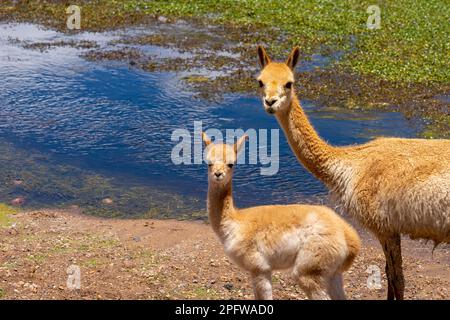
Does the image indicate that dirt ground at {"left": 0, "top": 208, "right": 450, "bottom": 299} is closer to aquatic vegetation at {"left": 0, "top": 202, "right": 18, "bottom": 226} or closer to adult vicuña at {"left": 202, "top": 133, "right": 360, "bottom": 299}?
aquatic vegetation at {"left": 0, "top": 202, "right": 18, "bottom": 226}

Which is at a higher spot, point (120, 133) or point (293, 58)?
point (293, 58)

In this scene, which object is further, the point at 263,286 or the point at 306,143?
the point at 306,143

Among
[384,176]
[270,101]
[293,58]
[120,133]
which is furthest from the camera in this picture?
[120,133]

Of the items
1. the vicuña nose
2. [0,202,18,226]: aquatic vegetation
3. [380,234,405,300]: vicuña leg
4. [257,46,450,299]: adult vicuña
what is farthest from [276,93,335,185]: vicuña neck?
→ [0,202,18,226]: aquatic vegetation

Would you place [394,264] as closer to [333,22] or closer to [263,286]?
[263,286]

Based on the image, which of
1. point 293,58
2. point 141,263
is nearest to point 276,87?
point 293,58

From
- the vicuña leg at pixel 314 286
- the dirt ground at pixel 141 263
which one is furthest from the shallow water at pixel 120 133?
the vicuña leg at pixel 314 286

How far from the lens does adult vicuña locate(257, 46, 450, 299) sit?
8695mm

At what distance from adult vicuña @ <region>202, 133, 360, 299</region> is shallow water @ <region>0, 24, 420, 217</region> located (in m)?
→ 5.02

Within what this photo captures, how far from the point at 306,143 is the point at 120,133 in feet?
27.9

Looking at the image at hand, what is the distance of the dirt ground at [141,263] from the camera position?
10.2 metres

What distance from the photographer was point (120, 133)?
1741cm

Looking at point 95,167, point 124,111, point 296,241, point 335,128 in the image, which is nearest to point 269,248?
point 296,241
